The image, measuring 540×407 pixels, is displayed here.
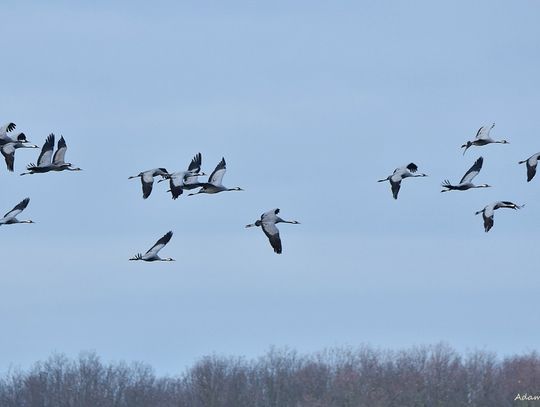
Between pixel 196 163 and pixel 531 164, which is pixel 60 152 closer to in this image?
pixel 196 163

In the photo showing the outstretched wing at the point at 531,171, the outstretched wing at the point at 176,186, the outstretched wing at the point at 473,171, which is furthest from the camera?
the outstretched wing at the point at 473,171

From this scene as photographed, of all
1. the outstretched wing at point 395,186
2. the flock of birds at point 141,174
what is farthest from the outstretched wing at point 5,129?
the outstretched wing at point 395,186

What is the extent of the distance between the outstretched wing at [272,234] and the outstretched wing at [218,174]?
3.91 m

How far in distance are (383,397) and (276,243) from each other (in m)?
34.2

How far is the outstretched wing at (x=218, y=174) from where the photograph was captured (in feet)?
218

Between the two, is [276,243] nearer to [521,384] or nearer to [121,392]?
[521,384]

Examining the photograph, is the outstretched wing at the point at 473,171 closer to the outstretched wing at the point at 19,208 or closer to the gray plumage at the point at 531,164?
the gray plumage at the point at 531,164

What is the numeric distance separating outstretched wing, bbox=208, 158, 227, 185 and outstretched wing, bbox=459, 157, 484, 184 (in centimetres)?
691

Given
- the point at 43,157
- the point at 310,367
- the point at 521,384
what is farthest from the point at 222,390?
the point at 43,157

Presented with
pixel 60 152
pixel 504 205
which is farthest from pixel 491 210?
pixel 60 152

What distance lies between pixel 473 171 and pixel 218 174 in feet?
24.5

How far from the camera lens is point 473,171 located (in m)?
67.3

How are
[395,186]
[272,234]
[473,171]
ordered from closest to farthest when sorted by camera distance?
[272,234]
[395,186]
[473,171]

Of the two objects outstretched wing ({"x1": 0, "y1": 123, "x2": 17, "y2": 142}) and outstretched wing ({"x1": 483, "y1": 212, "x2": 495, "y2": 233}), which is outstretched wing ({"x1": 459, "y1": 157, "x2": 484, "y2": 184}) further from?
outstretched wing ({"x1": 0, "y1": 123, "x2": 17, "y2": 142})
